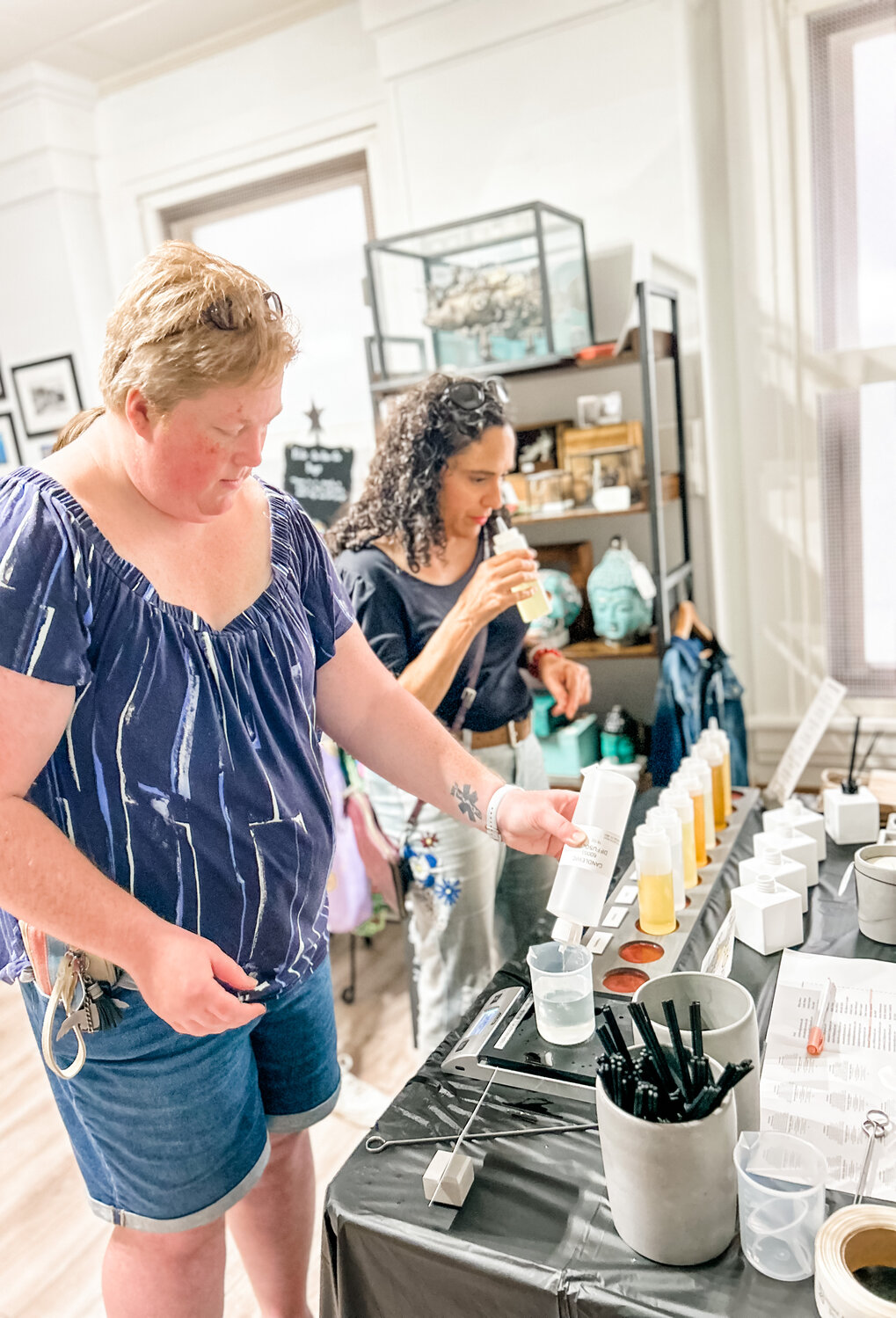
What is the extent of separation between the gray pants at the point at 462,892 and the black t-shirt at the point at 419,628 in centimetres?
9

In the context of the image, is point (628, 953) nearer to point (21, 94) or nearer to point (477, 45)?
point (477, 45)

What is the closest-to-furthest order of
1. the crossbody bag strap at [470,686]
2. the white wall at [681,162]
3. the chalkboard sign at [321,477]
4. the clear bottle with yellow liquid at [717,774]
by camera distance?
the clear bottle with yellow liquid at [717,774] < the crossbody bag strap at [470,686] < the white wall at [681,162] < the chalkboard sign at [321,477]

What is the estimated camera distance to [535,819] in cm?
116

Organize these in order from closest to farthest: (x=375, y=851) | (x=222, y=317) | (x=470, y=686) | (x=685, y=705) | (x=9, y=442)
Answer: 1. (x=222, y=317)
2. (x=470, y=686)
3. (x=375, y=851)
4. (x=685, y=705)
5. (x=9, y=442)

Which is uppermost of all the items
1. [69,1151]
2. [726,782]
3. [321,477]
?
[321,477]

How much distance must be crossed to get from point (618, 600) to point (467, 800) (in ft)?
4.44

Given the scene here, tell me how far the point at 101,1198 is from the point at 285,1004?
29cm

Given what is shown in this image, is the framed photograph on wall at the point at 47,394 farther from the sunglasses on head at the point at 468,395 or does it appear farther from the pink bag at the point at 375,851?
the sunglasses on head at the point at 468,395

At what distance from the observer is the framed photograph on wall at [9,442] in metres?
4.00

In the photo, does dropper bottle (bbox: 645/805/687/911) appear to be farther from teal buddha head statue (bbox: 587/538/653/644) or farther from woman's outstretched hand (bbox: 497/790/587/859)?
teal buddha head statue (bbox: 587/538/653/644)

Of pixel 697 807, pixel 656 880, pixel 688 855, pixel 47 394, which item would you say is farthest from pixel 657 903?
pixel 47 394

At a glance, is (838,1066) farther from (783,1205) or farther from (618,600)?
(618,600)

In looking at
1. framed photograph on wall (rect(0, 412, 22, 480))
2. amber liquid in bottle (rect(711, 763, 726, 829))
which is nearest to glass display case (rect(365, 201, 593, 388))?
amber liquid in bottle (rect(711, 763, 726, 829))

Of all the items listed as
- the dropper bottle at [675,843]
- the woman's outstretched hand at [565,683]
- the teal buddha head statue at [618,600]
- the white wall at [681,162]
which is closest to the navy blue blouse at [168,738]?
the dropper bottle at [675,843]
